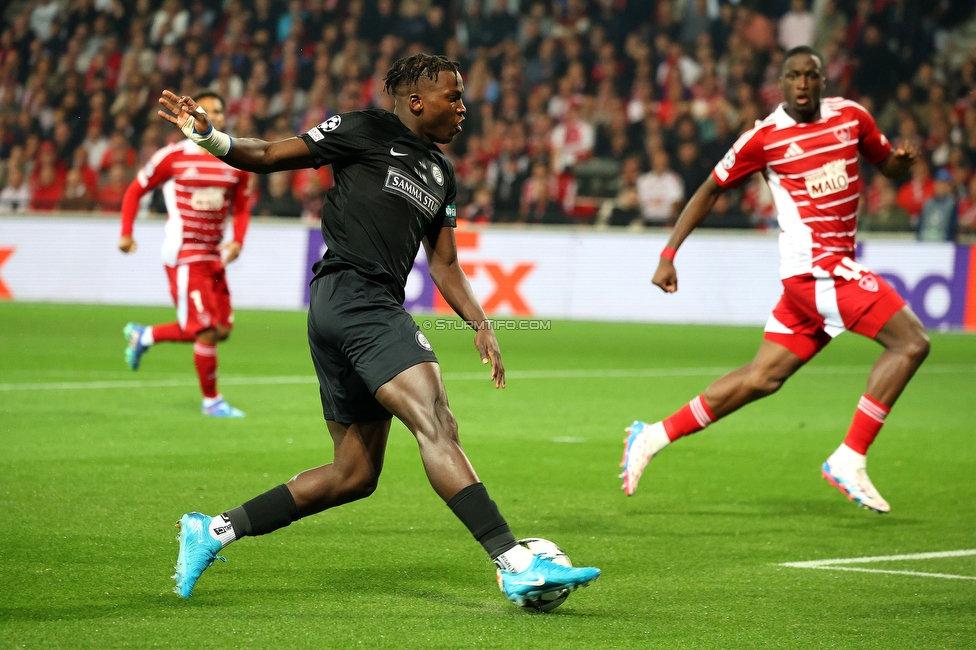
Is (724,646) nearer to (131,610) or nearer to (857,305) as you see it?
(131,610)

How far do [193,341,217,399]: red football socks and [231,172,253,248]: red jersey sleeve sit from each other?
1.07 m

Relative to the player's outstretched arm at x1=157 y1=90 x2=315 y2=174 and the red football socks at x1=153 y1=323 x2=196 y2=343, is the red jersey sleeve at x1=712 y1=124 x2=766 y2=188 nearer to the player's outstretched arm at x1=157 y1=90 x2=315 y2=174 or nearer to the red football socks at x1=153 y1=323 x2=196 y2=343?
the player's outstretched arm at x1=157 y1=90 x2=315 y2=174

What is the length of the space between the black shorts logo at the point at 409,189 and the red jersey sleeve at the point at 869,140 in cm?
304

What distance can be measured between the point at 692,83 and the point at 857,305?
52.5ft

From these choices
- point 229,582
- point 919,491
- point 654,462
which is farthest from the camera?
point 654,462

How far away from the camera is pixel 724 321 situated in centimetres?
1934

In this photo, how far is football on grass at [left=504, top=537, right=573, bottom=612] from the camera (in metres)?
4.55

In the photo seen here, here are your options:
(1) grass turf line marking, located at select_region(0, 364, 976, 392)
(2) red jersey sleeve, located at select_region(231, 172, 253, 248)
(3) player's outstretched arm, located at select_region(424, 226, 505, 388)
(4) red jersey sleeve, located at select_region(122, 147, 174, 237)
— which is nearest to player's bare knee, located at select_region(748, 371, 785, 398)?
(3) player's outstretched arm, located at select_region(424, 226, 505, 388)

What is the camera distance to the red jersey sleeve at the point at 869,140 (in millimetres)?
7109

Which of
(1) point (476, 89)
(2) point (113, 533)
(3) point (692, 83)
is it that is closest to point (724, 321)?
(3) point (692, 83)

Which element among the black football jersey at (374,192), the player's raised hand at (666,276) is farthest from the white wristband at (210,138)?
the player's raised hand at (666,276)

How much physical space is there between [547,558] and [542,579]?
10cm

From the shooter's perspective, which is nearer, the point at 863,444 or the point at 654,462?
the point at 863,444

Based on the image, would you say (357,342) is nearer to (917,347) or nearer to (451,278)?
(451,278)
